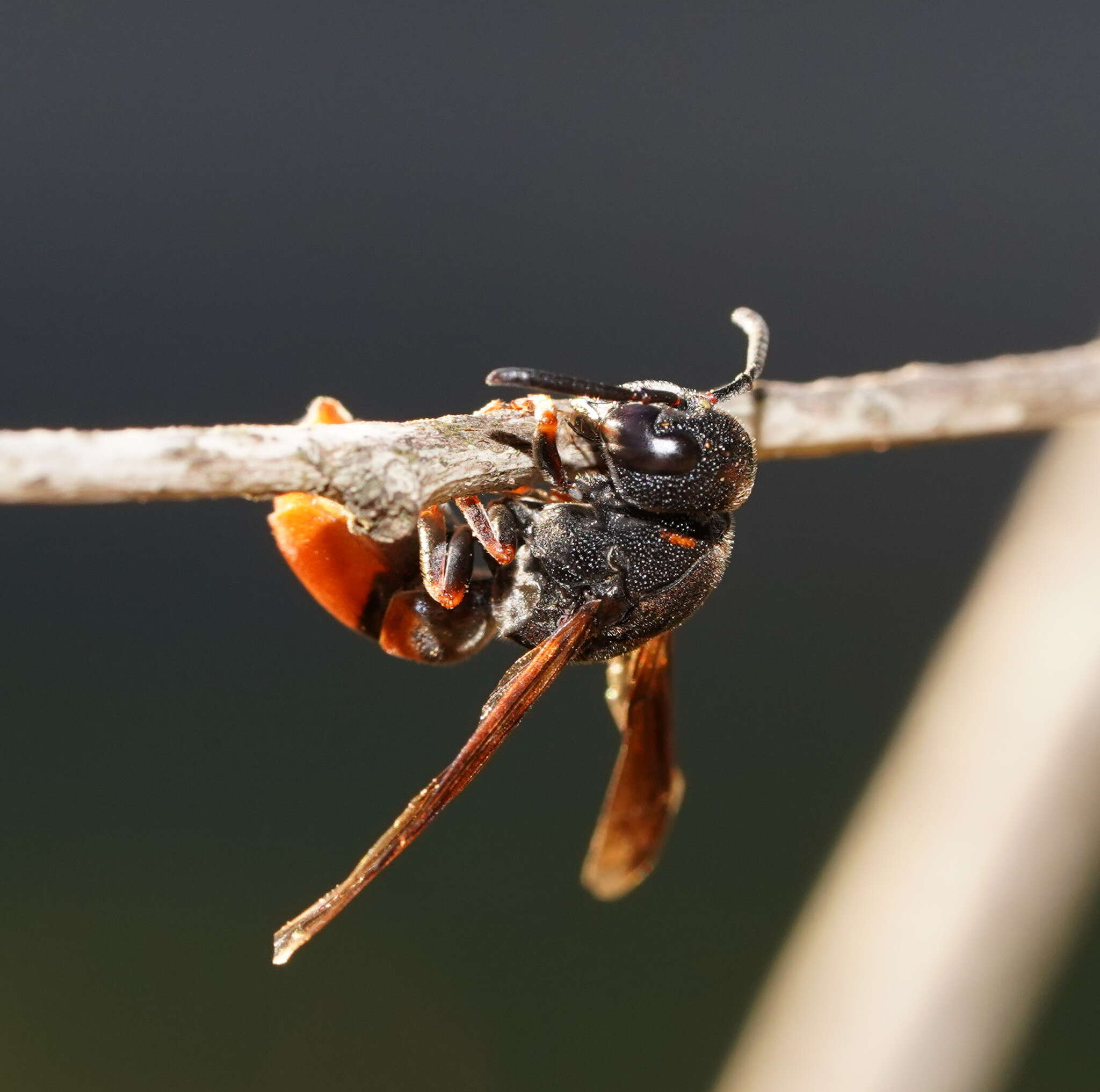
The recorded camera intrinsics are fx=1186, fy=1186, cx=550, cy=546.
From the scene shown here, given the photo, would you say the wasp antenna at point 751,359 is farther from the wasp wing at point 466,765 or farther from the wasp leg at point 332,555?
the wasp leg at point 332,555

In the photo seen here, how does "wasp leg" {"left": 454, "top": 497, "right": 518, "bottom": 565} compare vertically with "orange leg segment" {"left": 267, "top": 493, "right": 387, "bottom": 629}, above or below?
above

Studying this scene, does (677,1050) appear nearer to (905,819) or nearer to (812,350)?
(905,819)

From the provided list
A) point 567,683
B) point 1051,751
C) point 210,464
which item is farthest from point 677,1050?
point 210,464

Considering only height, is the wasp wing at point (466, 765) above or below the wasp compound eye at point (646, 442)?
below

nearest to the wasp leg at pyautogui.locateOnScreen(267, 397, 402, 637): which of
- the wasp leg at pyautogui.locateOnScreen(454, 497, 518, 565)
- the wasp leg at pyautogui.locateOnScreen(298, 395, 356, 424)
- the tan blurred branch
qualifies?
the wasp leg at pyautogui.locateOnScreen(298, 395, 356, 424)

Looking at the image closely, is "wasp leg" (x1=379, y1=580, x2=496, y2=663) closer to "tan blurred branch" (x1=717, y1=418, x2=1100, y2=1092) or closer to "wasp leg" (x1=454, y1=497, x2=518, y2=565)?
"wasp leg" (x1=454, y1=497, x2=518, y2=565)

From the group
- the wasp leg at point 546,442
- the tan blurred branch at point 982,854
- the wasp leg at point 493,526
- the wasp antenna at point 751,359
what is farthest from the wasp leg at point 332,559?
the tan blurred branch at point 982,854
